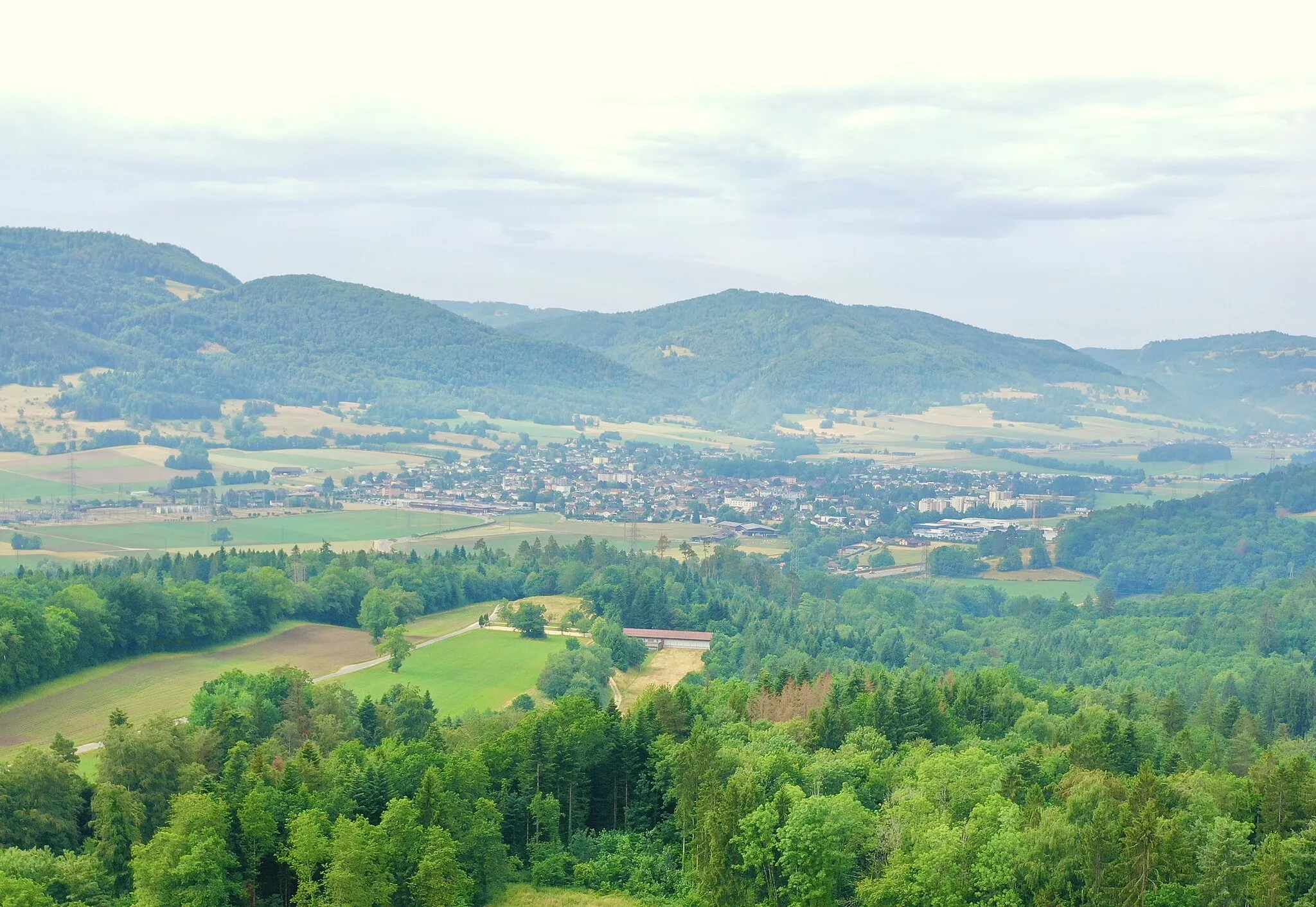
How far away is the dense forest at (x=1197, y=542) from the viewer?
137125 mm

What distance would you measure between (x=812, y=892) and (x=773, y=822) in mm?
2049

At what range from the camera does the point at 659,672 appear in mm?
71625

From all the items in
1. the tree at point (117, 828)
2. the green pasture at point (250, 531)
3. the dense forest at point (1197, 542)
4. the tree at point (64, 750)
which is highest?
the tree at point (64, 750)

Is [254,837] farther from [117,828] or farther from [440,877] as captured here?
[440,877]

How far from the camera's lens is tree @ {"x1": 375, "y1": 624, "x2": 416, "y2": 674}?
67.3m

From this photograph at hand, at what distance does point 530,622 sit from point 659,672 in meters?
8.40

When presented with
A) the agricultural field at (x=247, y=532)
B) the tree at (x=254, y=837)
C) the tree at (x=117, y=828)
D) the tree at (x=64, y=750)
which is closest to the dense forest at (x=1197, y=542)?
the agricultural field at (x=247, y=532)

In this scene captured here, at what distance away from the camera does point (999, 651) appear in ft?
297

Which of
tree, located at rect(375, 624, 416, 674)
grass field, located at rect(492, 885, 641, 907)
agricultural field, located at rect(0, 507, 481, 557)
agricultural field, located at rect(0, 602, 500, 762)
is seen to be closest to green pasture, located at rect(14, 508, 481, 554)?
agricultural field, located at rect(0, 507, 481, 557)

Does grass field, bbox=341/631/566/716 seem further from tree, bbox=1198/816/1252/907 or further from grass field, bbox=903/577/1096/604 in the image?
grass field, bbox=903/577/1096/604

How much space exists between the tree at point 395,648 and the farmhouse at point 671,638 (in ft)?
42.3

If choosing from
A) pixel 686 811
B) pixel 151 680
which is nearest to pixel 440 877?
pixel 686 811

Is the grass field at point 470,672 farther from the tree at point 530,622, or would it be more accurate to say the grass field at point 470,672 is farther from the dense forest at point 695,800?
the dense forest at point 695,800

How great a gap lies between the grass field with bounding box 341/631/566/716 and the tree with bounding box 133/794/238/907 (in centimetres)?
2396
